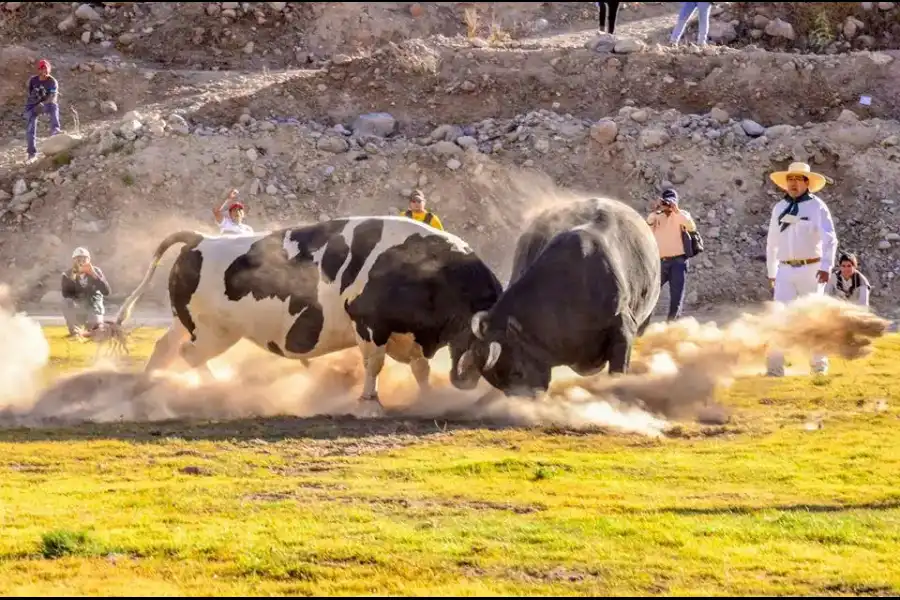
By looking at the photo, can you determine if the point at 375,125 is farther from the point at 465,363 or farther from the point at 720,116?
the point at 465,363

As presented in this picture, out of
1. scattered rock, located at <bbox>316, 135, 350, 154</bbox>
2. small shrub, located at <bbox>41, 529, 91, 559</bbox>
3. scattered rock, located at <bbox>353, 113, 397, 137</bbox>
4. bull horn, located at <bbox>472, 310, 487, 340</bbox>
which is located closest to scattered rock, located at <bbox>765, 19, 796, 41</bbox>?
scattered rock, located at <bbox>353, 113, 397, 137</bbox>

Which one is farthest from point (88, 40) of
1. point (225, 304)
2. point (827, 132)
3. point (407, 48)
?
point (225, 304)

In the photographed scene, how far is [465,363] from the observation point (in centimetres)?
1395

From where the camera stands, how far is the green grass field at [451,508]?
8164 millimetres

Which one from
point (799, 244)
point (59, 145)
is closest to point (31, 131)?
point (59, 145)

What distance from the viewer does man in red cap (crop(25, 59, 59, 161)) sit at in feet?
101

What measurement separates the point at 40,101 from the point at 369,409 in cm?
1898

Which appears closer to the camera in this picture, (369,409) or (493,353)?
(493,353)

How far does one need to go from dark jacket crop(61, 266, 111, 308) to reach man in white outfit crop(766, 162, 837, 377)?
891cm

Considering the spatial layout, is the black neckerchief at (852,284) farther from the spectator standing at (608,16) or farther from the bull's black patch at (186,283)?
the spectator standing at (608,16)

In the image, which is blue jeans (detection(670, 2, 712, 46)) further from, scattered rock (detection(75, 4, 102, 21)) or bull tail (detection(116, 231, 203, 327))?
bull tail (detection(116, 231, 203, 327))

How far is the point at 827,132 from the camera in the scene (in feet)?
96.5

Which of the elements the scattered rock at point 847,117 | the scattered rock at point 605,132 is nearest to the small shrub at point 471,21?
the scattered rock at point 605,132

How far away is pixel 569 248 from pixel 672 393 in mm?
1682
